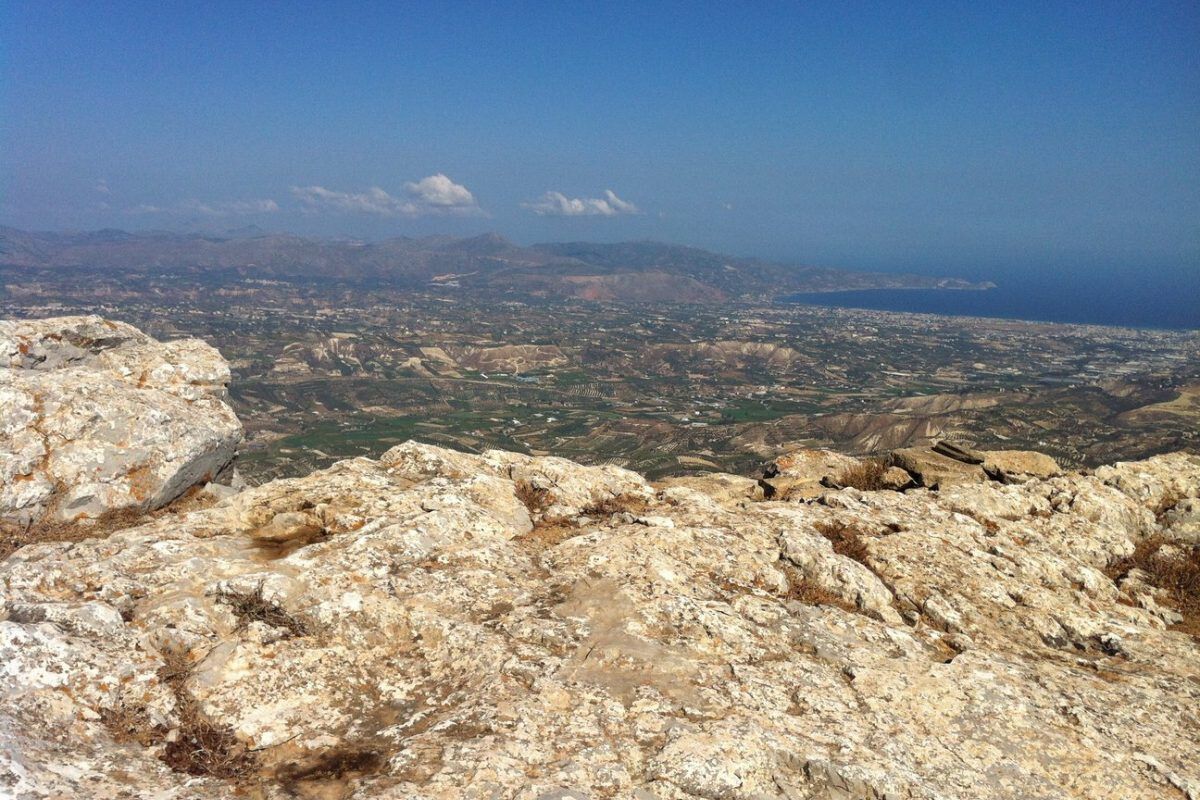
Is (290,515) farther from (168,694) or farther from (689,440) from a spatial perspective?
(689,440)

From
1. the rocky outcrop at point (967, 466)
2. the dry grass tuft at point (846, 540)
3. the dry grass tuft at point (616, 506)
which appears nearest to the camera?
the dry grass tuft at point (846, 540)

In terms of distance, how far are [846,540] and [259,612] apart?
1177 centimetres

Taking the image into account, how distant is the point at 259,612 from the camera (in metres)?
9.57

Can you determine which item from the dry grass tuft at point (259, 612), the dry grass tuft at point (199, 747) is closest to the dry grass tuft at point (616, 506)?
the dry grass tuft at point (259, 612)

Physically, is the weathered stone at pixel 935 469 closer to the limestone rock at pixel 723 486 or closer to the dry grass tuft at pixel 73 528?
the limestone rock at pixel 723 486

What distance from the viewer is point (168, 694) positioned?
25.7 feet

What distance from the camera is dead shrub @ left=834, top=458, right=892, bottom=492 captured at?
20.9m

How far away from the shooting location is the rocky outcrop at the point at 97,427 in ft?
43.0

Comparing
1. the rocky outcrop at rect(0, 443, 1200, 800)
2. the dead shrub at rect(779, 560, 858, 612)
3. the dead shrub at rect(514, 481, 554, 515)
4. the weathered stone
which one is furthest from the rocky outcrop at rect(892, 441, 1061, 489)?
the dead shrub at rect(514, 481, 554, 515)

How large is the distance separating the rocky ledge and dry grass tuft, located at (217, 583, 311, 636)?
0.10ft

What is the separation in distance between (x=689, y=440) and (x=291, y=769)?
498 feet

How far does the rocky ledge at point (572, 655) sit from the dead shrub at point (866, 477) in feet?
17.5

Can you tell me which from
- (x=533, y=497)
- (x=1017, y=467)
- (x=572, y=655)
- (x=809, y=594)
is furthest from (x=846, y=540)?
(x=1017, y=467)

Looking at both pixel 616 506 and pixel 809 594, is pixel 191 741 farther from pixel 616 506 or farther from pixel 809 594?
pixel 616 506
